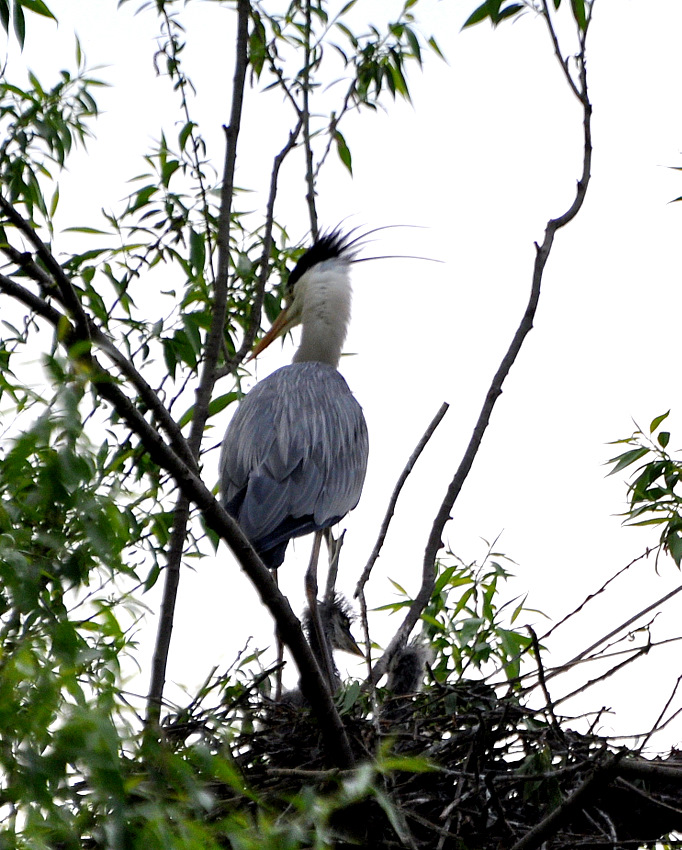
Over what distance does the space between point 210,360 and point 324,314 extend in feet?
5.41

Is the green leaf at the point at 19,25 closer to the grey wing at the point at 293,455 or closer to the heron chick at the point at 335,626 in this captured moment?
the grey wing at the point at 293,455

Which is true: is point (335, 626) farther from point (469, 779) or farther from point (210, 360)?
point (469, 779)

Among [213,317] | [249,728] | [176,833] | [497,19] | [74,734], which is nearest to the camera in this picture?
[74,734]

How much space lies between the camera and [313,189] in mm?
3348

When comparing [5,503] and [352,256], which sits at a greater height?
[352,256]

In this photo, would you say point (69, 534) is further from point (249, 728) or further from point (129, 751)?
point (249, 728)

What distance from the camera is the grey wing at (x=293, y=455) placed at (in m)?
3.47

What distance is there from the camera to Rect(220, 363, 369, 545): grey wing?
3469mm

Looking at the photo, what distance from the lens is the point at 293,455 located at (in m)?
3.71

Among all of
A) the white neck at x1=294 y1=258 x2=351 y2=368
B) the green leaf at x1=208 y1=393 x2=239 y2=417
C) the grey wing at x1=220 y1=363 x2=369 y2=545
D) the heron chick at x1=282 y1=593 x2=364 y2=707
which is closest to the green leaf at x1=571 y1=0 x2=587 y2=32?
the green leaf at x1=208 y1=393 x2=239 y2=417

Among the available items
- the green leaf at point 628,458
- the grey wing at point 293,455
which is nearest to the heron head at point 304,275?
the grey wing at point 293,455

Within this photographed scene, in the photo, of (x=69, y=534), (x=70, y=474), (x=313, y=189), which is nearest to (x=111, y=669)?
(x=69, y=534)

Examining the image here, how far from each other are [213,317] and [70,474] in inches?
67.8

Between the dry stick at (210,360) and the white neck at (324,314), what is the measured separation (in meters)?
1.55
